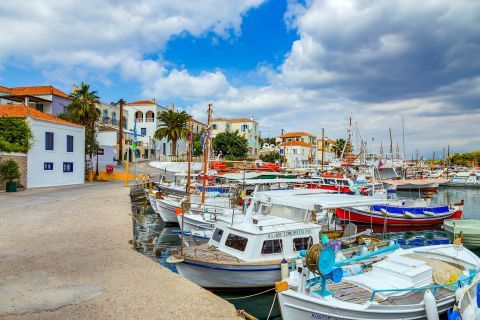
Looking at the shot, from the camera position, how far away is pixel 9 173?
93.5ft

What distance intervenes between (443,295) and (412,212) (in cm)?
1805

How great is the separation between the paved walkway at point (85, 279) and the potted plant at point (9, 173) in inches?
507

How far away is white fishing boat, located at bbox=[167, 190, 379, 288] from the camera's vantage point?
11.6m

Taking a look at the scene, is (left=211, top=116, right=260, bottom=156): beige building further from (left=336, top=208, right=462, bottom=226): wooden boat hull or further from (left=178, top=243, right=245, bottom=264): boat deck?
(left=178, top=243, right=245, bottom=264): boat deck

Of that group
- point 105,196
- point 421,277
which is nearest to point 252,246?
point 421,277

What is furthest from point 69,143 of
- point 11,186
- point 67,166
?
point 11,186

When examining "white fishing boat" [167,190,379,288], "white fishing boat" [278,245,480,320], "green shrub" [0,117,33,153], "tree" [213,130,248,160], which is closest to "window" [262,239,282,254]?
"white fishing boat" [167,190,379,288]

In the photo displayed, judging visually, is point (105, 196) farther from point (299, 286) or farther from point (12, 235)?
point (299, 286)

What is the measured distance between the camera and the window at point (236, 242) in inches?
480

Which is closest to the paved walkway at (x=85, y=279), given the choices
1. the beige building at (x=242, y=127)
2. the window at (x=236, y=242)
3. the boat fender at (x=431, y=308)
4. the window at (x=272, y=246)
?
the window at (x=236, y=242)

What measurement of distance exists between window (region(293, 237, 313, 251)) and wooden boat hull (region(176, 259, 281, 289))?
3.65 feet

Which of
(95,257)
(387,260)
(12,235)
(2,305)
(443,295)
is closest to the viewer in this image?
(2,305)

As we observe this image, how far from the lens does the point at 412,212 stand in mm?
25844

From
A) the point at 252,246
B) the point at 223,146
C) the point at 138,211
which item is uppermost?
the point at 223,146
